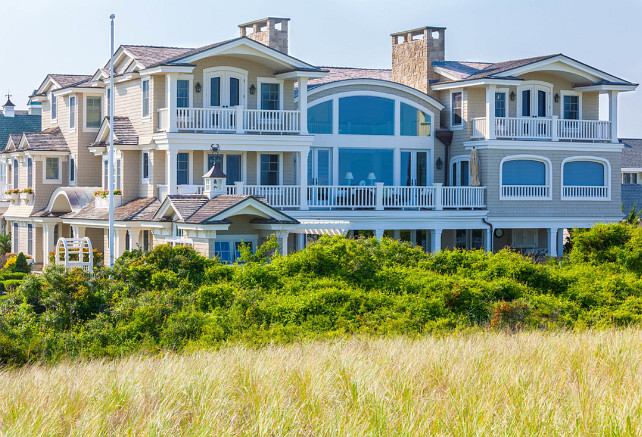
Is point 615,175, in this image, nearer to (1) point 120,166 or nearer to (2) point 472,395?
(1) point 120,166

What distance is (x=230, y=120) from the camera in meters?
34.4

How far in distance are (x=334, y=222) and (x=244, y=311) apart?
13.4m

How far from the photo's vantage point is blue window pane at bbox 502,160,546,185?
38.4 meters

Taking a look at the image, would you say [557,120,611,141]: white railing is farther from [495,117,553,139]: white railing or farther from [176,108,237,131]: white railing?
[176,108,237,131]: white railing

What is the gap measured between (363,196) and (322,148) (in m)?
3.19

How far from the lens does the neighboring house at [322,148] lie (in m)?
34.0

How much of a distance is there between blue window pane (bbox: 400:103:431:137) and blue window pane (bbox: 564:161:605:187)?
19.3 ft

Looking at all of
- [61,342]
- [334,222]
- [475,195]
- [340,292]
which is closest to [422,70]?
[475,195]

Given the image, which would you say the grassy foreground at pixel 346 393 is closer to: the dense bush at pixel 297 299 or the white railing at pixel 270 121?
the dense bush at pixel 297 299

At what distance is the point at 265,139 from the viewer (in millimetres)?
34719

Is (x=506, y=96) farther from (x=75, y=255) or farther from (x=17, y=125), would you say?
(x=17, y=125)

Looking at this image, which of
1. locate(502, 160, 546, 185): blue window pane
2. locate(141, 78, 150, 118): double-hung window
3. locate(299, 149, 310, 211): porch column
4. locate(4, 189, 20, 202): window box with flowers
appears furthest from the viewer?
locate(4, 189, 20, 202): window box with flowers

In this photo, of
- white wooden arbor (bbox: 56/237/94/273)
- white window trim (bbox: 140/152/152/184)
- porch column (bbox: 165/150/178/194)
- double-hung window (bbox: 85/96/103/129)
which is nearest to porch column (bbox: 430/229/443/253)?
porch column (bbox: 165/150/178/194)

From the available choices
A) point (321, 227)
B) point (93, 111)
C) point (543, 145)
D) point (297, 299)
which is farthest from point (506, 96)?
point (297, 299)
